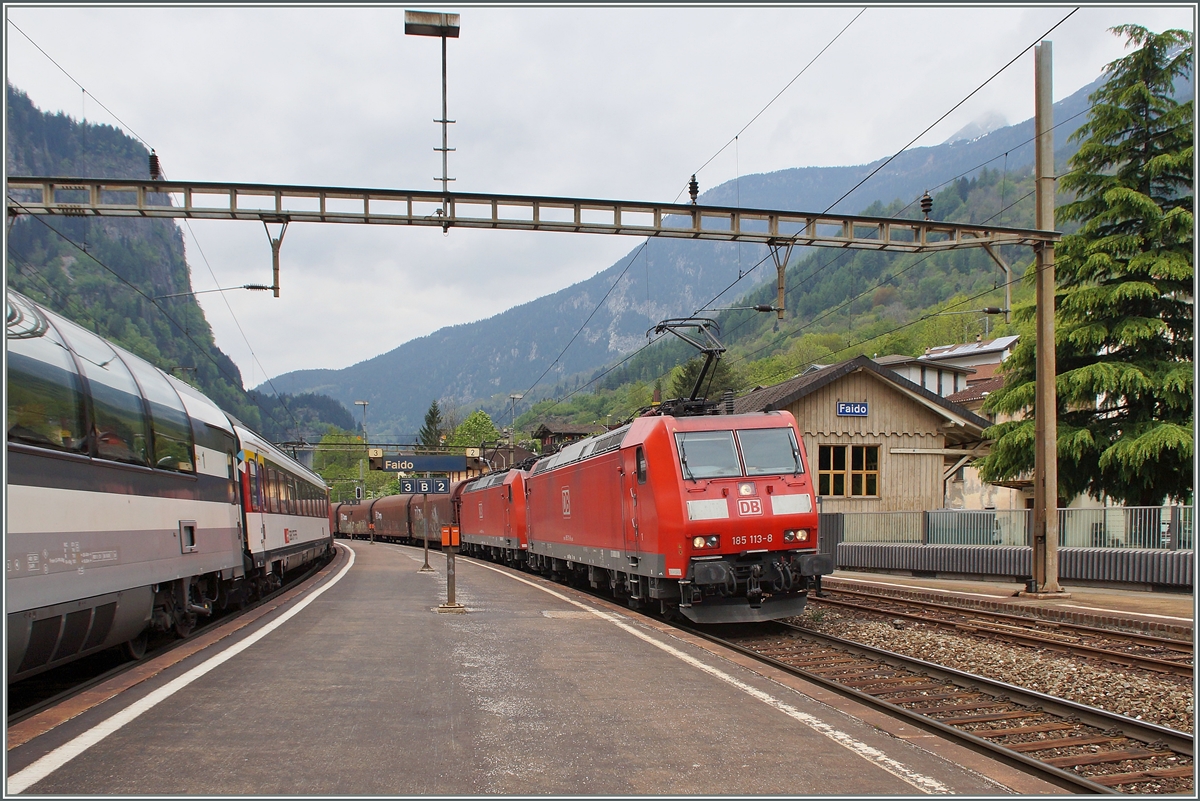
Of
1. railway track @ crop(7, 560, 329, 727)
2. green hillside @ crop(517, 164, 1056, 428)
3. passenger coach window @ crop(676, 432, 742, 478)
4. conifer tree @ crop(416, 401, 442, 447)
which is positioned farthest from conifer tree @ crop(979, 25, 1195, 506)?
conifer tree @ crop(416, 401, 442, 447)

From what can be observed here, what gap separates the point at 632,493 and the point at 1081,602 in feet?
25.5

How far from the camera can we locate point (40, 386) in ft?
21.6

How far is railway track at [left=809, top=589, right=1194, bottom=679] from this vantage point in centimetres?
991

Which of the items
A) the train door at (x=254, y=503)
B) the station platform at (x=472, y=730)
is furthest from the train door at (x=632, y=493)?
the train door at (x=254, y=503)

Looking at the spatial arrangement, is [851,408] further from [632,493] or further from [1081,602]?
[632,493]

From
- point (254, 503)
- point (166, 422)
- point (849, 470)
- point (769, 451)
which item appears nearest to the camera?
point (166, 422)

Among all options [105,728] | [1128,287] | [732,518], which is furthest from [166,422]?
[1128,287]

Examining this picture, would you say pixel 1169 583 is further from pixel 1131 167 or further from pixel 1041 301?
pixel 1131 167

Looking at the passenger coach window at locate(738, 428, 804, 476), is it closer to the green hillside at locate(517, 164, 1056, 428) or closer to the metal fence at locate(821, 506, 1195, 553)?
the metal fence at locate(821, 506, 1195, 553)

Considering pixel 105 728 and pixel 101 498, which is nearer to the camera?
pixel 105 728

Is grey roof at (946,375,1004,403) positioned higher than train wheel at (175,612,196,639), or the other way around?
grey roof at (946,375,1004,403)

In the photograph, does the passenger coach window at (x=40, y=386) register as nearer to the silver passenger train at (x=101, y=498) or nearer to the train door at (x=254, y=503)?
the silver passenger train at (x=101, y=498)

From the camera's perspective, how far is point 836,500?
98.1 ft

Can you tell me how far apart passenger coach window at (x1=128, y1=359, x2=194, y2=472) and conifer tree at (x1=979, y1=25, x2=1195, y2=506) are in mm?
Answer: 17914
